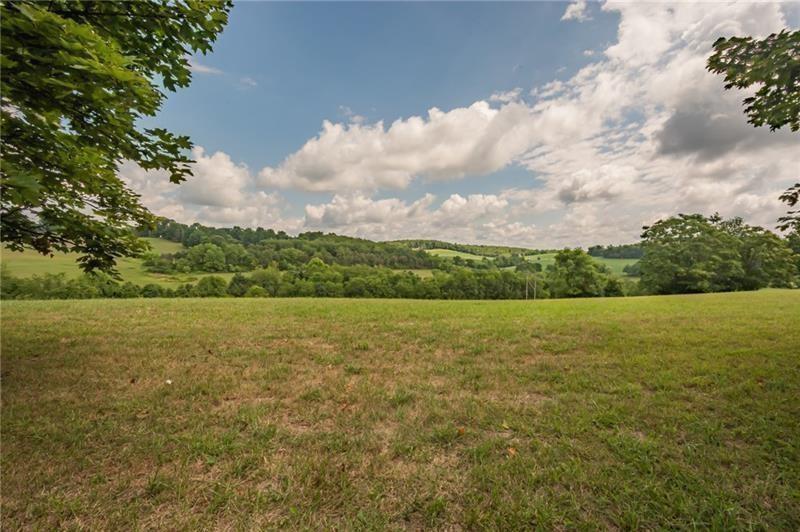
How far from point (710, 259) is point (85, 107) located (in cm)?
6205

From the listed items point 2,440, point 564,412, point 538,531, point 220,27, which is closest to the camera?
point 538,531

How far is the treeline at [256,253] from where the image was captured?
64625 millimetres

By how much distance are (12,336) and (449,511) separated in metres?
12.2

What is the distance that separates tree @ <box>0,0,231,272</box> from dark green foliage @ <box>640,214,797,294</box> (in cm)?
5776

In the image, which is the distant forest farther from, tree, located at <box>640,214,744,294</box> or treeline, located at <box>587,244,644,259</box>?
treeline, located at <box>587,244,644,259</box>

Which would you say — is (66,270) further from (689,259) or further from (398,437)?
(689,259)

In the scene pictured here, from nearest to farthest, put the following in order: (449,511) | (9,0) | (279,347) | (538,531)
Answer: (538,531), (449,511), (9,0), (279,347)

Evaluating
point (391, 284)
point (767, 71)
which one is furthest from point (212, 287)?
point (767, 71)

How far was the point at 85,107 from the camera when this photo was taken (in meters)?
3.98

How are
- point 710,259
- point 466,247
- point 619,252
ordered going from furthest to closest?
point 466,247 < point 619,252 < point 710,259

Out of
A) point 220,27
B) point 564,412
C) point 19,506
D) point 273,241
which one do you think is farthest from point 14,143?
point 273,241

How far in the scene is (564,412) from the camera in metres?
4.63

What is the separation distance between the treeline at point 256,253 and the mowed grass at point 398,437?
50.8m

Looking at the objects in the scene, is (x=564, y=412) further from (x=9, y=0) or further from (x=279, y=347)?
(x=9, y=0)
